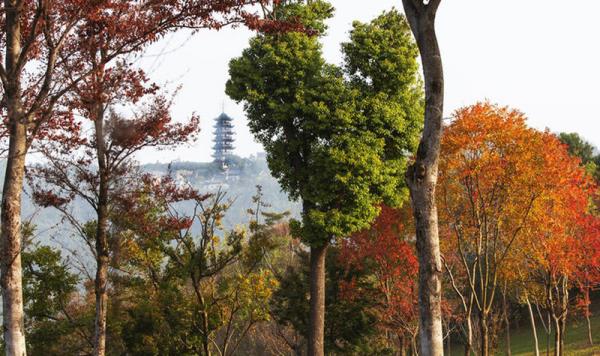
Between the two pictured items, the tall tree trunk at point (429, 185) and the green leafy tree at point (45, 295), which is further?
the green leafy tree at point (45, 295)

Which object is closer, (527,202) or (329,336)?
(527,202)

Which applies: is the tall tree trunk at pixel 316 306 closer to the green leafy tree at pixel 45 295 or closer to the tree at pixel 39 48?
the green leafy tree at pixel 45 295

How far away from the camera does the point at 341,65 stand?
53.2ft

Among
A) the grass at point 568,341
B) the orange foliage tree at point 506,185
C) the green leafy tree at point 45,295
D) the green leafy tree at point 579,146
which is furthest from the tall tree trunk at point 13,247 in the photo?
the green leafy tree at point 579,146

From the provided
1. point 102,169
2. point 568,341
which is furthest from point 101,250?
point 568,341

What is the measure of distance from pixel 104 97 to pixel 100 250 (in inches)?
135

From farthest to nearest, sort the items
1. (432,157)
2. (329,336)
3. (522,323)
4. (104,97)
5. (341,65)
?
(522,323) → (329,336) → (341,65) → (104,97) → (432,157)

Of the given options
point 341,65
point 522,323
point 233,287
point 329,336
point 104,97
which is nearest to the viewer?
point 104,97

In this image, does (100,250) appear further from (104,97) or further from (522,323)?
(522,323)

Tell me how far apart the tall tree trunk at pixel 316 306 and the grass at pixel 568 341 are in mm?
12662

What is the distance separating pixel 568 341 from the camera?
2970 cm

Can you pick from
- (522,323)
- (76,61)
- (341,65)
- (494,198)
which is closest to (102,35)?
(76,61)

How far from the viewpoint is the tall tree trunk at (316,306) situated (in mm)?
16125

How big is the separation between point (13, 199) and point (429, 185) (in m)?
4.72
